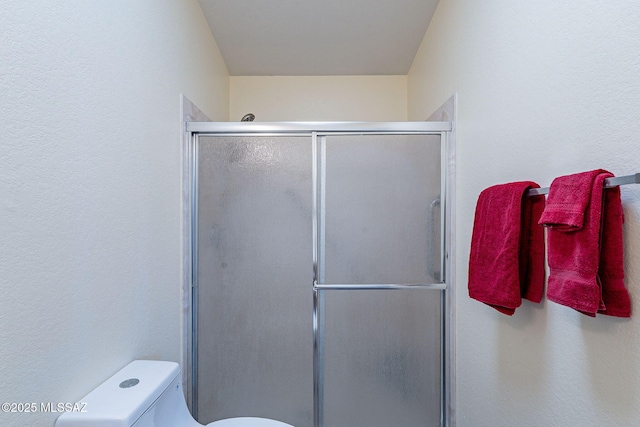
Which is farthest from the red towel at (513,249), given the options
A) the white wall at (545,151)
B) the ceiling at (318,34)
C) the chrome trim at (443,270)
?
the ceiling at (318,34)

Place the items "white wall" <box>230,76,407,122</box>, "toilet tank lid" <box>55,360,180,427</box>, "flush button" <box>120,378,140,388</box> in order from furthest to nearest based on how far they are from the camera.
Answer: "white wall" <box>230,76,407,122</box>, "flush button" <box>120,378,140,388</box>, "toilet tank lid" <box>55,360,180,427</box>

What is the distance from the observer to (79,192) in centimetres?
75

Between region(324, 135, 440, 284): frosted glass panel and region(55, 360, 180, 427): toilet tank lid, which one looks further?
region(324, 135, 440, 284): frosted glass panel

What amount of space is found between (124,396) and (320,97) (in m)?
2.25

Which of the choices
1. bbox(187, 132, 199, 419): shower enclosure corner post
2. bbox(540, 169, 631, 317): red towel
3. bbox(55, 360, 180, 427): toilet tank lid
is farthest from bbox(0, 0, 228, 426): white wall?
bbox(540, 169, 631, 317): red towel

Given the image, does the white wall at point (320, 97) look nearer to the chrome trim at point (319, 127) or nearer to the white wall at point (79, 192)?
the chrome trim at point (319, 127)

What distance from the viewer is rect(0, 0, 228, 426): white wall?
59 centimetres

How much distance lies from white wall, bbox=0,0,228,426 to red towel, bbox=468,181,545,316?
1.19 m

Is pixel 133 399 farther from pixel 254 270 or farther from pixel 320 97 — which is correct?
pixel 320 97

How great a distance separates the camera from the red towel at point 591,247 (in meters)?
0.60

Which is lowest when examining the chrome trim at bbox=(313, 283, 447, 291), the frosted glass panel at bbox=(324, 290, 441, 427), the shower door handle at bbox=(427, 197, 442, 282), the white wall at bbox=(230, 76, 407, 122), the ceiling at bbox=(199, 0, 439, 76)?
the frosted glass panel at bbox=(324, 290, 441, 427)

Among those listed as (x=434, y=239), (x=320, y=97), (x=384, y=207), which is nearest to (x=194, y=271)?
(x=384, y=207)

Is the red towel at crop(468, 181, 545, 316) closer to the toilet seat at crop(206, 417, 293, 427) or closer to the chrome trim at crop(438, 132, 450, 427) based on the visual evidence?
the chrome trim at crop(438, 132, 450, 427)

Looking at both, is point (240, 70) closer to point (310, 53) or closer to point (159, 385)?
point (310, 53)
